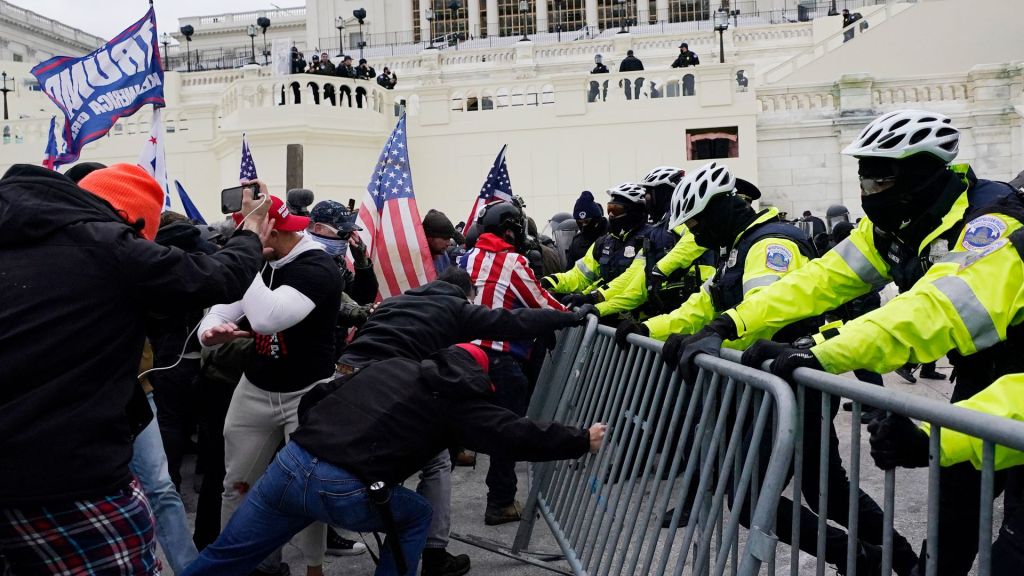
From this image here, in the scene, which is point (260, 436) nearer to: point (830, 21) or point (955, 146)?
point (955, 146)

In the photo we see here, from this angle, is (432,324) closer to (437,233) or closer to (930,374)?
(437,233)

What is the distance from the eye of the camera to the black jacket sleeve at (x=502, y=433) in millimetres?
3468

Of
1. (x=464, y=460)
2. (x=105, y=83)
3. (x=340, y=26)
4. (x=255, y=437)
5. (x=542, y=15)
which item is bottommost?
(x=464, y=460)

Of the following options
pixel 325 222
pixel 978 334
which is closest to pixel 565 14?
pixel 325 222

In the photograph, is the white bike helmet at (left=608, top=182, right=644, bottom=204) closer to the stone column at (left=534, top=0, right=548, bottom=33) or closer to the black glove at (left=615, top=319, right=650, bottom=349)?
the black glove at (left=615, top=319, right=650, bottom=349)

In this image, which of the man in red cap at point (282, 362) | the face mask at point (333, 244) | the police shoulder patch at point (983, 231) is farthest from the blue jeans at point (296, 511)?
the face mask at point (333, 244)

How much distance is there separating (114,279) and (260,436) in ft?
6.29

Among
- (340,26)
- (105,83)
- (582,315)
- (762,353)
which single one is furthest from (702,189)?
(340,26)

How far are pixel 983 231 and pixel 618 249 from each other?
15.4ft

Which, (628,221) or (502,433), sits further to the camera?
(628,221)

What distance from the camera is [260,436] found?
4379mm

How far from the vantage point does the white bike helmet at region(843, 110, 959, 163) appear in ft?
10.0

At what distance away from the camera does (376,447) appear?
11.1 feet

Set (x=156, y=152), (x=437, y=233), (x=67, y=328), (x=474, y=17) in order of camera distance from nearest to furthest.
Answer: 1. (x=67, y=328)
2. (x=437, y=233)
3. (x=156, y=152)
4. (x=474, y=17)
